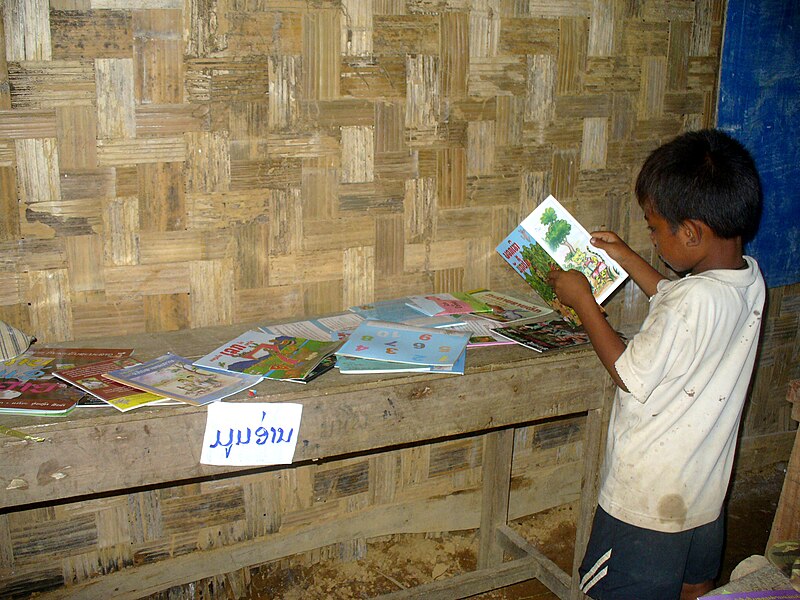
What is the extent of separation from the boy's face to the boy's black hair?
0.05 feet

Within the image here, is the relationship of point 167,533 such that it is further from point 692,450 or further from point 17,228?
point 692,450

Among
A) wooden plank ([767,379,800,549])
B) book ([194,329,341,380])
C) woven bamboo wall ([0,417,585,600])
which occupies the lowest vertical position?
woven bamboo wall ([0,417,585,600])

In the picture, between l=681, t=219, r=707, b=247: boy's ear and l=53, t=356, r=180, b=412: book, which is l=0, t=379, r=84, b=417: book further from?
l=681, t=219, r=707, b=247: boy's ear

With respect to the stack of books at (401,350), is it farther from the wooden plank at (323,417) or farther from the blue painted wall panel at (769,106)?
the blue painted wall panel at (769,106)

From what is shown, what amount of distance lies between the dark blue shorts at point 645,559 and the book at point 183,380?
3.18 feet

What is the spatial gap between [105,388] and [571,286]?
120 cm

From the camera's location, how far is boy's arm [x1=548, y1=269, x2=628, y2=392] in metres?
1.97

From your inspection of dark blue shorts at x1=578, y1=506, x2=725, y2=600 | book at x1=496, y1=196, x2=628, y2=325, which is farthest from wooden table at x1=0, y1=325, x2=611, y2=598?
dark blue shorts at x1=578, y1=506, x2=725, y2=600

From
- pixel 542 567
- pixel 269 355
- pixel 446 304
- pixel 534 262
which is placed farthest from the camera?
pixel 542 567

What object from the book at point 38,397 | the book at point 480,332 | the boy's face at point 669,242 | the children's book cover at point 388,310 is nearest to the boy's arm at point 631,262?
the boy's face at point 669,242

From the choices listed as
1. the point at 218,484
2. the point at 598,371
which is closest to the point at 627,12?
the point at 598,371

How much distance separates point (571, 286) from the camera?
7.22 feet

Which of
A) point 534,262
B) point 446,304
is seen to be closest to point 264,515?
point 446,304

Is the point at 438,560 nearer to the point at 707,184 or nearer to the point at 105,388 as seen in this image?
the point at 105,388
